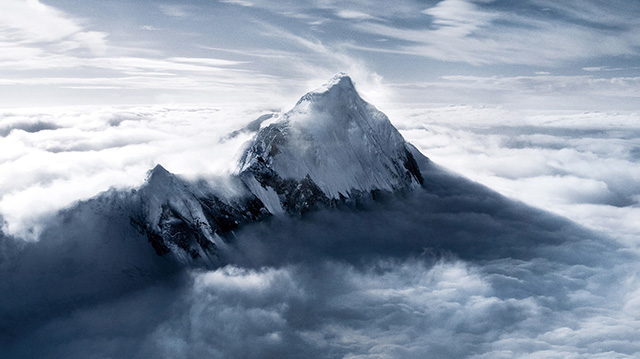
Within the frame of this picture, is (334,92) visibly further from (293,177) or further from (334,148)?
(293,177)

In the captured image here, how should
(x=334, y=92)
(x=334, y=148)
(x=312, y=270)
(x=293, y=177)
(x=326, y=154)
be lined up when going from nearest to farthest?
(x=312, y=270), (x=293, y=177), (x=326, y=154), (x=334, y=148), (x=334, y=92)

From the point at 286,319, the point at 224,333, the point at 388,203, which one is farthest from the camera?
the point at 388,203

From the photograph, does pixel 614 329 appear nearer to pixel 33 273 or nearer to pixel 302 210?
pixel 302 210

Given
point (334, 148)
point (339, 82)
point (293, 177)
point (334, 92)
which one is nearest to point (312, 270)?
point (293, 177)

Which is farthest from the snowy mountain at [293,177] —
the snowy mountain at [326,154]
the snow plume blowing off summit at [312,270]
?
the snow plume blowing off summit at [312,270]

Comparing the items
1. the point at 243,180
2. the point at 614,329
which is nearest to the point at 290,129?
the point at 243,180

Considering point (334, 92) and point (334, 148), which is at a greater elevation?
point (334, 92)

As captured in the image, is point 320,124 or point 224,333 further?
point 320,124
